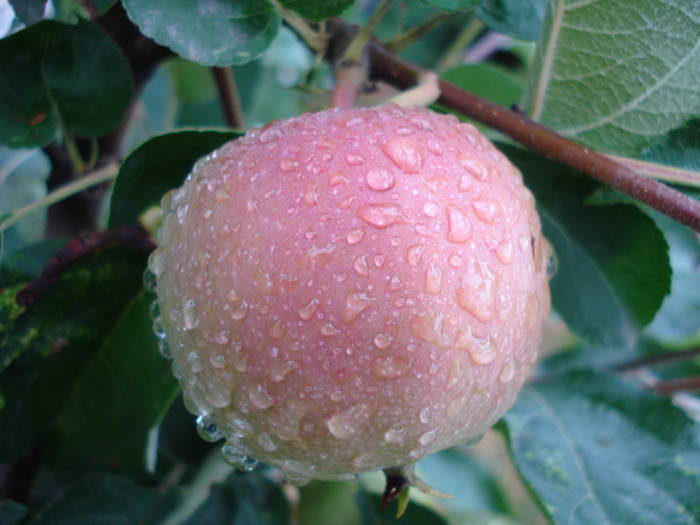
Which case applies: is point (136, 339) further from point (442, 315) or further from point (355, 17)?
point (355, 17)

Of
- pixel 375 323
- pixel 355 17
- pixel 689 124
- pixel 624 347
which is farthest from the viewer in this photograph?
pixel 355 17

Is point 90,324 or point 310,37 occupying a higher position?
point 310,37

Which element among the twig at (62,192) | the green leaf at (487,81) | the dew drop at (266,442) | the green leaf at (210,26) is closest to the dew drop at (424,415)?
the dew drop at (266,442)

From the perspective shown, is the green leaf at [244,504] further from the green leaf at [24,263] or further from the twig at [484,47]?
the twig at [484,47]

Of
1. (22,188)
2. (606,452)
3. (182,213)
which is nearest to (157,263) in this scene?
(182,213)

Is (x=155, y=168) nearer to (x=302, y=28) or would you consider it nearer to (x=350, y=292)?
(x=302, y=28)

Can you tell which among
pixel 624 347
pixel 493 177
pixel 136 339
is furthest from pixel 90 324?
pixel 624 347
